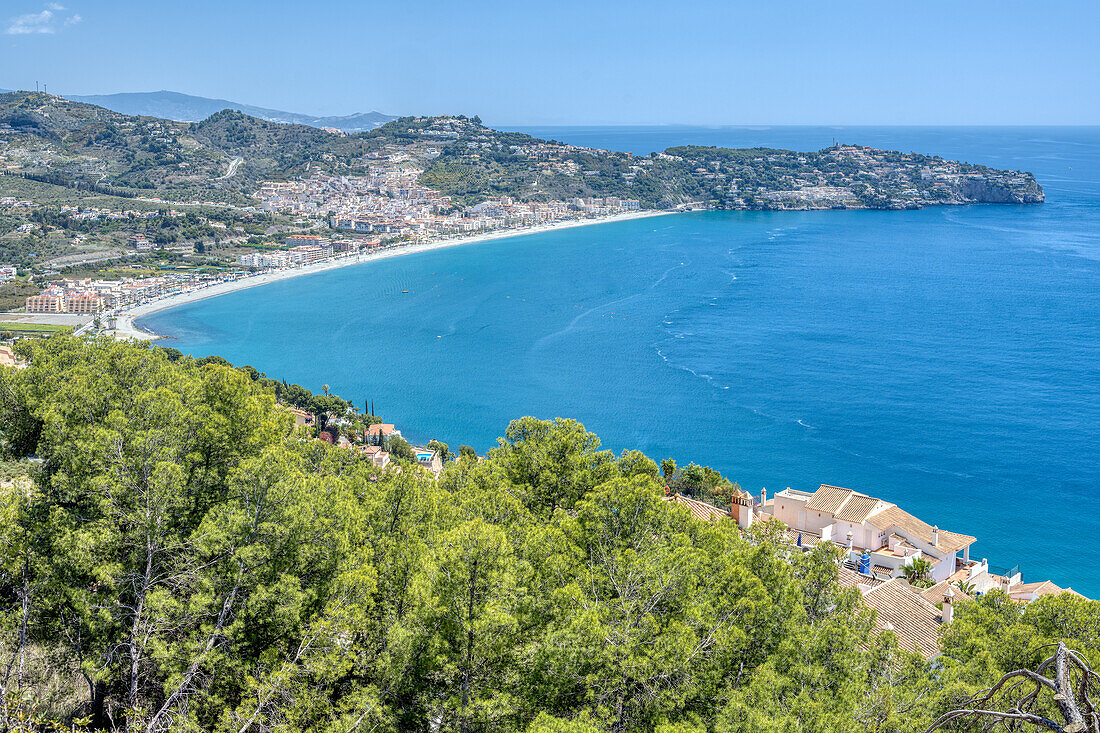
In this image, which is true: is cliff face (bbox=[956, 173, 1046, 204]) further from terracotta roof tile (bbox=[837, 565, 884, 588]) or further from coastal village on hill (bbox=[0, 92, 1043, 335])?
terracotta roof tile (bbox=[837, 565, 884, 588])

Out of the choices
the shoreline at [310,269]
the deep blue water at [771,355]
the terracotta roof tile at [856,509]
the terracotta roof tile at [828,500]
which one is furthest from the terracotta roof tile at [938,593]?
the shoreline at [310,269]

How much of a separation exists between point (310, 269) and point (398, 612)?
7834 cm

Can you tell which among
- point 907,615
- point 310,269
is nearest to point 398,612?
point 907,615

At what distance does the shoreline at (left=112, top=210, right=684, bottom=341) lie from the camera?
58312mm

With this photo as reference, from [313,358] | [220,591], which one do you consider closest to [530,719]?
[220,591]

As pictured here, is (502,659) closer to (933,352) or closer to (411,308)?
(933,352)

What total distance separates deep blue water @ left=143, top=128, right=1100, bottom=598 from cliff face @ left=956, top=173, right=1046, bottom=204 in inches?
1245

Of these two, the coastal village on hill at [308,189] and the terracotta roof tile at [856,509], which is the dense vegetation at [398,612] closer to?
the terracotta roof tile at [856,509]

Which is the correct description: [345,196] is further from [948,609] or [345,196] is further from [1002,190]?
[948,609]

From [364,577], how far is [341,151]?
14628cm

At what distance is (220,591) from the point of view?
31.9 ft

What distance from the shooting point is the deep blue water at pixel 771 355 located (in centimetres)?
3391

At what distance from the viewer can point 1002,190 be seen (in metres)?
123

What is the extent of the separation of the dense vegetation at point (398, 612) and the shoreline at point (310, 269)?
34.8 metres
